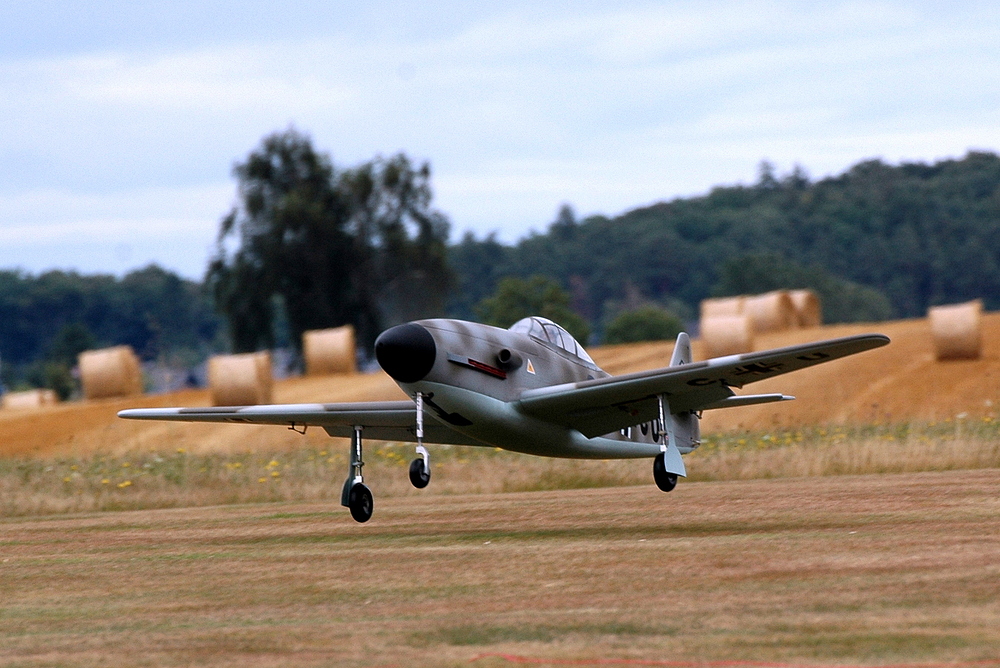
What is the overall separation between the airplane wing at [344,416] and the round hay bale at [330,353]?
2813 centimetres

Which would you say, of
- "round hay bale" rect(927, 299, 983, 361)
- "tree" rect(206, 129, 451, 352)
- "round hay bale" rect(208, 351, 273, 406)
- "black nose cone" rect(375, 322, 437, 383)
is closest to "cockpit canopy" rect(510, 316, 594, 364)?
"black nose cone" rect(375, 322, 437, 383)

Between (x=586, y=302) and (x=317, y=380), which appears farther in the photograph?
(x=586, y=302)

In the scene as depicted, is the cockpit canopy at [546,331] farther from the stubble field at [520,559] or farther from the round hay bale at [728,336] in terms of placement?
the round hay bale at [728,336]

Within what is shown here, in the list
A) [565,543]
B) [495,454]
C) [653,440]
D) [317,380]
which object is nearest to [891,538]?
[565,543]

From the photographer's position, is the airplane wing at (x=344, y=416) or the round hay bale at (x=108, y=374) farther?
the round hay bale at (x=108, y=374)

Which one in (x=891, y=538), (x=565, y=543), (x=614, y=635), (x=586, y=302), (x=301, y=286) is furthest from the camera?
(x=586, y=302)

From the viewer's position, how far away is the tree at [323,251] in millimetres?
80125

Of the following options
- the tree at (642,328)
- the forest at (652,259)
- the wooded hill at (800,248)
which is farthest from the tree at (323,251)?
the wooded hill at (800,248)

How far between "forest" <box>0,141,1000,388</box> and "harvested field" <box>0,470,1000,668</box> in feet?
225

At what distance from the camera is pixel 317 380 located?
45.2 meters

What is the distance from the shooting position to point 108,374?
148 ft

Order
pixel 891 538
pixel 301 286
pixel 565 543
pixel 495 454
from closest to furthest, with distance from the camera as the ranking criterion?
pixel 891 538 < pixel 565 543 < pixel 495 454 < pixel 301 286

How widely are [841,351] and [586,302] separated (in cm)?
14764

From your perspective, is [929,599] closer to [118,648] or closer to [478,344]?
[118,648]
